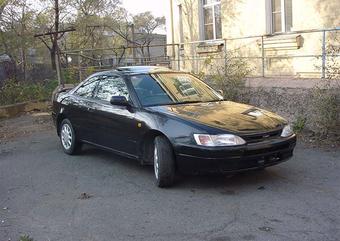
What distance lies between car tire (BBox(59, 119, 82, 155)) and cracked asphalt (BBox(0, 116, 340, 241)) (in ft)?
1.48

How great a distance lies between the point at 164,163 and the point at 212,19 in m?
11.9

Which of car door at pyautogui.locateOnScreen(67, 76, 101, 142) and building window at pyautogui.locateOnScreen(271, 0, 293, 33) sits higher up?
building window at pyautogui.locateOnScreen(271, 0, 293, 33)

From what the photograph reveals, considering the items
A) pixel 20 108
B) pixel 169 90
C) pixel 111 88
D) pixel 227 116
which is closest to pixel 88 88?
pixel 111 88

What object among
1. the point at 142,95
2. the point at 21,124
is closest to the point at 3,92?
the point at 21,124

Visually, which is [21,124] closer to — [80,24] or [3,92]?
[3,92]

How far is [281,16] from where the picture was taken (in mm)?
13484

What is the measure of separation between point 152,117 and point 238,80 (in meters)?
4.48

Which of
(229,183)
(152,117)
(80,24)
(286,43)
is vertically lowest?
(229,183)

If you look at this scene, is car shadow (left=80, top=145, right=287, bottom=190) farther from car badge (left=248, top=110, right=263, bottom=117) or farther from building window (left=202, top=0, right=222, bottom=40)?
building window (left=202, top=0, right=222, bottom=40)

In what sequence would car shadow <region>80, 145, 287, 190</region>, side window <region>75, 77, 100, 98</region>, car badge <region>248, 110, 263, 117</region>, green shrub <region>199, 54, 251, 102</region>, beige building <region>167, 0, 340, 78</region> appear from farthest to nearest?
beige building <region>167, 0, 340, 78</region>, green shrub <region>199, 54, 251, 102</region>, side window <region>75, 77, 100, 98</region>, car badge <region>248, 110, 263, 117</region>, car shadow <region>80, 145, 287, 190</region>

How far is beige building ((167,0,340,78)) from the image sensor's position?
11672 mm

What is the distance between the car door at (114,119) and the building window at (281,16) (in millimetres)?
7110

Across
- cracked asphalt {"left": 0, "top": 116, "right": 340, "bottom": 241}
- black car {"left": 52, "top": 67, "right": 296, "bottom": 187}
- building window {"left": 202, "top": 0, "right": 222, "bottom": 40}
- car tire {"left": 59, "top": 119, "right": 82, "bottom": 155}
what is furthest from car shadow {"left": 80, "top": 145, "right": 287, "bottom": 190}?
building window {"left": 202, "top": 0, "right": 222, "bottom": 40}

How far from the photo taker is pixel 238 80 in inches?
412
